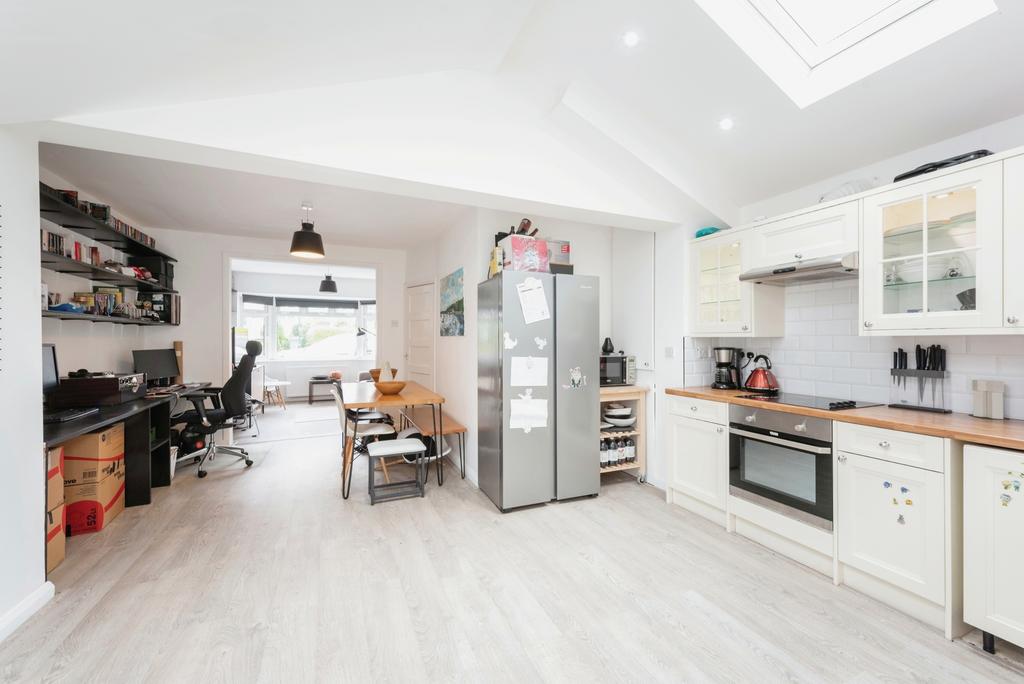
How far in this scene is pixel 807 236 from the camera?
256 cm

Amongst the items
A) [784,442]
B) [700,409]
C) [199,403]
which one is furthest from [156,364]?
[784,442]

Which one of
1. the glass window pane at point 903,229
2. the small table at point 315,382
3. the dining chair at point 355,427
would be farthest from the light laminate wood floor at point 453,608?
the small table at point 315,382

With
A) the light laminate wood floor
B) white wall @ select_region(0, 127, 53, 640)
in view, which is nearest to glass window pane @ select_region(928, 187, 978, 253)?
the light laminate wood floor

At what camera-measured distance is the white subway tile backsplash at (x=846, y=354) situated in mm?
2090

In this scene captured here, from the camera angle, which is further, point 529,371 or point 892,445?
point 529,371

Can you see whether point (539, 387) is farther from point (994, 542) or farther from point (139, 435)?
point (139, 435)

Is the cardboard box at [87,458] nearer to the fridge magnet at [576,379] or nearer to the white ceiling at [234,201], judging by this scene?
the white ceiling at [234,201]

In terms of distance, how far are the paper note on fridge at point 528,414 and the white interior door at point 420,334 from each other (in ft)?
7.28

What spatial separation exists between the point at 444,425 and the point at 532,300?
1.71 m

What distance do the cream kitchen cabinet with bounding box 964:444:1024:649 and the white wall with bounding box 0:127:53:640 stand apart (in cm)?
416

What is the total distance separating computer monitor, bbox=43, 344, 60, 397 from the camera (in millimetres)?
2650

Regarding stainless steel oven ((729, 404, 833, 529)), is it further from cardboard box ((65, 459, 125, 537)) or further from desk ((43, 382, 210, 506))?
cardboard box ((65, 459, 125, 537))

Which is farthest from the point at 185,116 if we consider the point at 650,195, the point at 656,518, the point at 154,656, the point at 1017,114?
the point at 1017,114

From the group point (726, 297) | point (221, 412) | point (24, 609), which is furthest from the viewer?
point (221, 412)
